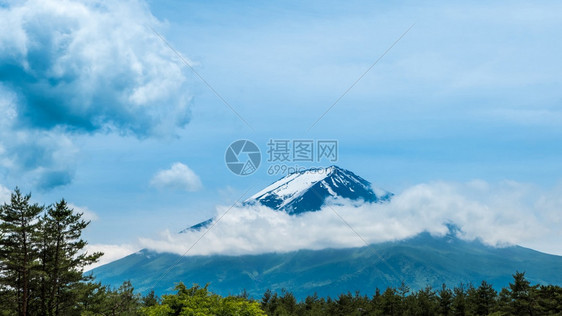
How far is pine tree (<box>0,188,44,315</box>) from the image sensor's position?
1519 inches

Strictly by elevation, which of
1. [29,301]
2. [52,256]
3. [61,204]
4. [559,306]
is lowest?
[559,306]

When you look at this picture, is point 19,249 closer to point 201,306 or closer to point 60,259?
point 60,259

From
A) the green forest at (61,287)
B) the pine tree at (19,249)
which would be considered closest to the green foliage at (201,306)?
the green forest at (61,287)

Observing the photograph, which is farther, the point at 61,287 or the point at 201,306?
the point at 61,287

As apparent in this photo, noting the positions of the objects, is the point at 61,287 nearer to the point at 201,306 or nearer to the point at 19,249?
the point at 19,249

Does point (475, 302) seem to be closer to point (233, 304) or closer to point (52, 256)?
point (233, 304)

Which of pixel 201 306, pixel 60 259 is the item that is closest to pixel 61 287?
pixel 60 259

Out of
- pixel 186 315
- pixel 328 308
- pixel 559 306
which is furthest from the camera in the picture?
pixel 328 308

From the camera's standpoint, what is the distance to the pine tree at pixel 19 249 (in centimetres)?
3859

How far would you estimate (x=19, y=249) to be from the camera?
130 ft

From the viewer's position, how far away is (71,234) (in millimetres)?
44125

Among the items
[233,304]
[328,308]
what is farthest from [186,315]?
[328,308]

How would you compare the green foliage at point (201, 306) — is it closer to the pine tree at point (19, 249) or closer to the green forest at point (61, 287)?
the green forest at point (61, 287)

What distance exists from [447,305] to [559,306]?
43.2 feet
